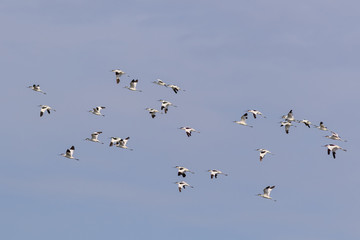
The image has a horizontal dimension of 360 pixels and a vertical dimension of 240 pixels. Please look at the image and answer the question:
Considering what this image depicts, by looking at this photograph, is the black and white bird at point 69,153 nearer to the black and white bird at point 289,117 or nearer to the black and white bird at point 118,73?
the black and white bird at point 118,73

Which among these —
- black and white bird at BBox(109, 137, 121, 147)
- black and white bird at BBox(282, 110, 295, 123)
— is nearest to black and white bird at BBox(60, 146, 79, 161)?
black and white bird at BBox(109, 137, 121, 147)

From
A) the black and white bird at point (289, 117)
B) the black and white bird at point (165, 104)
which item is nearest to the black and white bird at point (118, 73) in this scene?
the black and white bird at point (165, 104)

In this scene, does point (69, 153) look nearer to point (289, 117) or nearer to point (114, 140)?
point (114, 140)

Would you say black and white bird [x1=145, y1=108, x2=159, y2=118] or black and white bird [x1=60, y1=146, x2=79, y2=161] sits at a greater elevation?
black and white bird [x1=145, y1=108, x2=159, y2=118]

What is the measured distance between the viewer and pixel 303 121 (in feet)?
513

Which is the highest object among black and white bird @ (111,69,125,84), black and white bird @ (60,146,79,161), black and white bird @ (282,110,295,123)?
black and white bird @ (111,69,125,84)

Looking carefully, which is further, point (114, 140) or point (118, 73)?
point (114, 140)

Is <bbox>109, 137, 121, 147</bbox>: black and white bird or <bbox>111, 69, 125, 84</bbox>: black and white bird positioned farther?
<bbox>109, 137, 121, 147</bbox>: black and white bird

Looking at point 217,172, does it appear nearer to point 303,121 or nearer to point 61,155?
point 303,121

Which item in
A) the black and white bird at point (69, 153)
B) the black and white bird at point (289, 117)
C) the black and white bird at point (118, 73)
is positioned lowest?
the black and white bird at point (69, 153)

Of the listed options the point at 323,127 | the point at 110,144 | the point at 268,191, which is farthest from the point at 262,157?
the point at 110,144

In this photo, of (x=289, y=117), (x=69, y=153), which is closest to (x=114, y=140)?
(x=69, y=153)

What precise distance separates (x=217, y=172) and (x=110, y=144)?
20.0 metres

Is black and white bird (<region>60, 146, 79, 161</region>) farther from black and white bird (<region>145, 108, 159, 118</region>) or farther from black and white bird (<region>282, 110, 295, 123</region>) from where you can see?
black and white bird (<region>282, 110, 295, 123</region>)
